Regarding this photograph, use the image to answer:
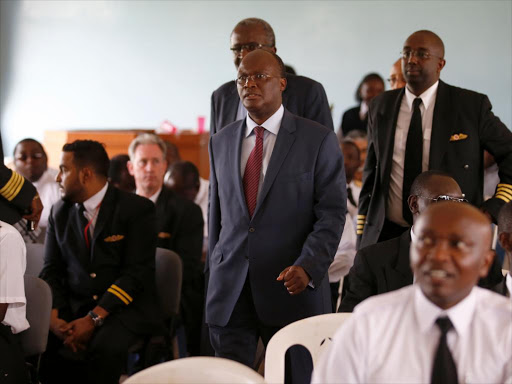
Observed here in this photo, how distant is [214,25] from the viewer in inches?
320

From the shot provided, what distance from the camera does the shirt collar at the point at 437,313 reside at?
1.33 m

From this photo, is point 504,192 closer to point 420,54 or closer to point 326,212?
point 420,54

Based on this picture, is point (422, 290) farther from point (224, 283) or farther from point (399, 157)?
point (399, 157)

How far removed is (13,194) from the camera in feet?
9.02

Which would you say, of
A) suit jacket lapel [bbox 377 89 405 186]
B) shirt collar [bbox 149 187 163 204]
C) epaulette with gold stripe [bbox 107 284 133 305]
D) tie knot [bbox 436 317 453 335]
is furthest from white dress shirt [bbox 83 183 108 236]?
tie knot [bbox 436 317 453 335]

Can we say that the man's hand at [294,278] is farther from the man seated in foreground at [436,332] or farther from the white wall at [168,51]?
the white wall at [168,51]

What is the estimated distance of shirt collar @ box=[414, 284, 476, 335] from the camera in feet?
4.37

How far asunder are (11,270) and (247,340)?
34.5 inches

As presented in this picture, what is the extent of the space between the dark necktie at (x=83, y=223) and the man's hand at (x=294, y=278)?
4.05ft

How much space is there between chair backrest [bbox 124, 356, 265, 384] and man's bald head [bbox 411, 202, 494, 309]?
1.79 feet

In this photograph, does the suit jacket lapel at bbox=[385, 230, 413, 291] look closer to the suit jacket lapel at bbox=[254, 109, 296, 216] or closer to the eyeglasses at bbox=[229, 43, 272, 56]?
the suit jacket lapel at bbox=[254, 109, 296, 216]

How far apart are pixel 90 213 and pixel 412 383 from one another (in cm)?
222

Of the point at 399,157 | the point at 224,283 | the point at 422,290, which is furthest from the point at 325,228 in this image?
the point at 422,290

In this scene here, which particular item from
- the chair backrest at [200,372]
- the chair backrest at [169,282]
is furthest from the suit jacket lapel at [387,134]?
the chair backrest at [200,372]
